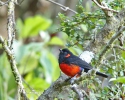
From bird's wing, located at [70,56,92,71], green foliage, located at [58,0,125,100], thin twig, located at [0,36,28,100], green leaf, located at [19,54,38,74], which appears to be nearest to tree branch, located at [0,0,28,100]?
thin twig, located at [0,36,28,100]

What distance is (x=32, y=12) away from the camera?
711 centimetres

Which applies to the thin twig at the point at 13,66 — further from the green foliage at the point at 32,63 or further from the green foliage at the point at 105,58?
the green foliage at the point at 32,63

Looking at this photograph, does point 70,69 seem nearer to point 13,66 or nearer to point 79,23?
point 79,23

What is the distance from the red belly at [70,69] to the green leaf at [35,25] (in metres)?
2.14

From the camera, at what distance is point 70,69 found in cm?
305

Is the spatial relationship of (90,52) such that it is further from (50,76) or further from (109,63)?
(50,76)

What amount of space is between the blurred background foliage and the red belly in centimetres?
16

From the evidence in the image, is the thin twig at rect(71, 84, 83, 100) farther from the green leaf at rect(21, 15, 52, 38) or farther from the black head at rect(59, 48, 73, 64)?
the green leaf at rect(21, 15, 52, 38)

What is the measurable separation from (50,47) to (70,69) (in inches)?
149

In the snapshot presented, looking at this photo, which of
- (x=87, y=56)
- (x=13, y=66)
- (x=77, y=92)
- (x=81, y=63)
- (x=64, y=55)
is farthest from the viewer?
(x=64, y=55)

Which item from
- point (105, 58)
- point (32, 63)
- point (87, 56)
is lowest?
point (105, 58)

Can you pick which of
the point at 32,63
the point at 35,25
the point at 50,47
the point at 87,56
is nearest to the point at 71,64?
the point at 87,56

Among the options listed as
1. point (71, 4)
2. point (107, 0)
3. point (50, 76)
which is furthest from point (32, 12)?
point (107, 0)

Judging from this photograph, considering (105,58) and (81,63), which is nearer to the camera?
(105,58)
